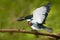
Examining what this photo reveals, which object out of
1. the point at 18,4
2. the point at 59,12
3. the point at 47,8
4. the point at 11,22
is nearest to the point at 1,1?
the point at 18,4

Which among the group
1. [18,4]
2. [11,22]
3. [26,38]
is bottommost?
[26,38]

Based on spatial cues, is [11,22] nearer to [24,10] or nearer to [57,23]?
[24,10]

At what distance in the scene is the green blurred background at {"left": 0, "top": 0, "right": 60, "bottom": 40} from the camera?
212 cm

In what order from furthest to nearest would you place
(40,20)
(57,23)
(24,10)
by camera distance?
1. (24,10)
2. (57,23)
3. (40,20)

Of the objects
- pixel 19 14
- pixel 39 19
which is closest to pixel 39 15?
pixel 39 19

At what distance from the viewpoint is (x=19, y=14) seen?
232cm

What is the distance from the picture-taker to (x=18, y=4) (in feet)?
8.01

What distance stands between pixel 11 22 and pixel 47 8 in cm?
102

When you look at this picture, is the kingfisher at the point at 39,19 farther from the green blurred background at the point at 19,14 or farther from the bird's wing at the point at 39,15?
the green blurred background at the point at 19,14

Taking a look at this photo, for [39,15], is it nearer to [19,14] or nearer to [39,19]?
[39,19]

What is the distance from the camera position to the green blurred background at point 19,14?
83.3 inches

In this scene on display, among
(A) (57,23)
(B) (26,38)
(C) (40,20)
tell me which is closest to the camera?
(C) (40,20)

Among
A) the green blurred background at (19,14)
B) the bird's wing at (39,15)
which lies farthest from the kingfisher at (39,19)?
the green blurred background at (19,14)

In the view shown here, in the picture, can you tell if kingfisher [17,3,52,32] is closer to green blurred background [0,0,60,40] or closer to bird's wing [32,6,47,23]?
bird's wing [32,6,47,23]
